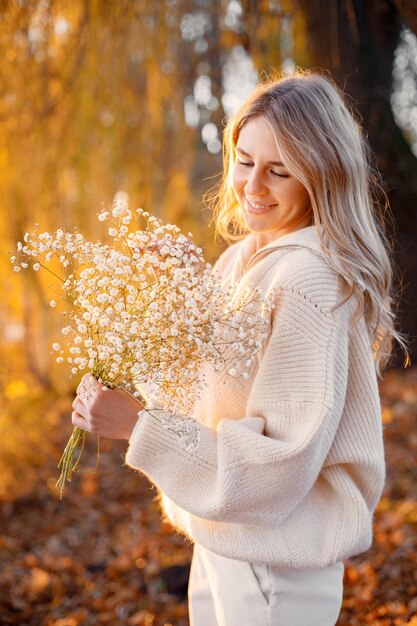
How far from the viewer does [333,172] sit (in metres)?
1.71

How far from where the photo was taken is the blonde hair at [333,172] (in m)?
1.66

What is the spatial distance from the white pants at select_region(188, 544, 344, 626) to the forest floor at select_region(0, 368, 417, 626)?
38.9 inches

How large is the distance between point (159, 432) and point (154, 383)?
117 mm

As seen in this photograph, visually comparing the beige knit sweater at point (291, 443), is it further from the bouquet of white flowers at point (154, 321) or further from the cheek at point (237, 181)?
the cheek at point (237, 181)

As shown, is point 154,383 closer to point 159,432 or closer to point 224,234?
point 159,432

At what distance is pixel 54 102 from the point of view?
4.13 meters

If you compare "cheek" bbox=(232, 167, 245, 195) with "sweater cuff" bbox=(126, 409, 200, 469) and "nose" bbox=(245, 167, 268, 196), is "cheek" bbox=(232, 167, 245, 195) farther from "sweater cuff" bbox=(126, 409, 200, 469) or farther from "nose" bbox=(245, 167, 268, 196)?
"sweater cuff" bbox=(126, 409, 200, 469)

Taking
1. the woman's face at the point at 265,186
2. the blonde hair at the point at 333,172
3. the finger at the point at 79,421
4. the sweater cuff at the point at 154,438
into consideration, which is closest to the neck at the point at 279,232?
the woman's face at the point at 265,186

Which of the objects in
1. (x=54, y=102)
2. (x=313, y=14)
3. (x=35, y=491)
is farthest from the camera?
(x=35, y=491)

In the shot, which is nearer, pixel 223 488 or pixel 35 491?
pixel 223 488

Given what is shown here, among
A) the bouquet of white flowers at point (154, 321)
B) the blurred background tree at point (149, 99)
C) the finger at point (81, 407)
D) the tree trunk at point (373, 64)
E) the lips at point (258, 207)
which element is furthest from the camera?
the blurred background tree at point (149, 99)

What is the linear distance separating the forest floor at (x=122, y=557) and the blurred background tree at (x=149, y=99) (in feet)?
1.62

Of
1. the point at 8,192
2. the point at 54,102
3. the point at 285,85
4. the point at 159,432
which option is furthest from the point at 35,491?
the point at 285,85

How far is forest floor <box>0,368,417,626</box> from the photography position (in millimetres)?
3041
